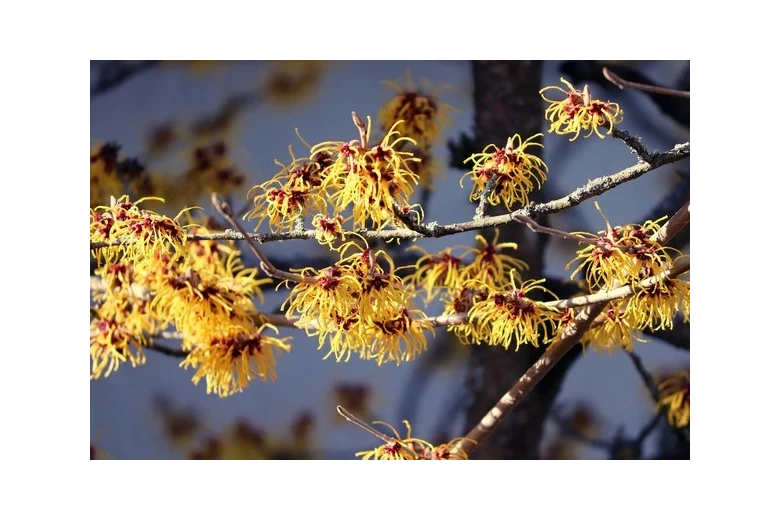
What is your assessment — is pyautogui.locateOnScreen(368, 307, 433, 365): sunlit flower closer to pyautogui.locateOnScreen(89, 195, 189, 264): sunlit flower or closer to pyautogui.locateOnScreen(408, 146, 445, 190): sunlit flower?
pyautogui.locateOnScreen(408, 146, 445, 190): sunlit flower

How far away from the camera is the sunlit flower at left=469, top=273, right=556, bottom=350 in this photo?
2.46 meters

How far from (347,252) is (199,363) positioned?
472 mm

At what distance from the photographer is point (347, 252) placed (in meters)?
2.57

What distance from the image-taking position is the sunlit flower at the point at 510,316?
246 centimetres

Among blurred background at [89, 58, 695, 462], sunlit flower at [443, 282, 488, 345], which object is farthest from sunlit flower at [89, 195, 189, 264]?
sunlit flower at [443, 282, 488, 345]

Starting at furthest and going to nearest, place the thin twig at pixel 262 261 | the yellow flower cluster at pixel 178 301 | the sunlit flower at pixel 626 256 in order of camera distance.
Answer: the yellow flower cluster at pixel 178 301
the sunlit flower at pixel 626 256
the thin twig at pixel 262 261

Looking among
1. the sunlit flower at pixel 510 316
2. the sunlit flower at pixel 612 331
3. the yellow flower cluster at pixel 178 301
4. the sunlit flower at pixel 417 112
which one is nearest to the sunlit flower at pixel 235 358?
the yellow flower cluster at pixel 178 301

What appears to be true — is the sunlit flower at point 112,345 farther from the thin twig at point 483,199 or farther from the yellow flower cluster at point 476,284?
the thin twig at point 483,199

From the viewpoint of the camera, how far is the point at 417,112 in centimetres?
258

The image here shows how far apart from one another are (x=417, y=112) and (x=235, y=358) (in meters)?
0.76

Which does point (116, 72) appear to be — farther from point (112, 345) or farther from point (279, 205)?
point (112, 345)

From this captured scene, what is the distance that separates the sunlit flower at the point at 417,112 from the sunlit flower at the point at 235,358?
60 centimetres
